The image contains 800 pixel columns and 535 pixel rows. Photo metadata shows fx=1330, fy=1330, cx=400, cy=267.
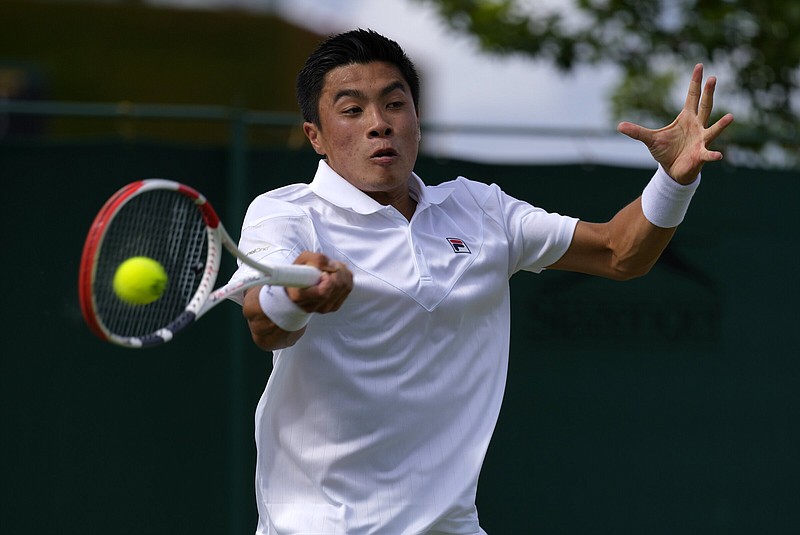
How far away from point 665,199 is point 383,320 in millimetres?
839

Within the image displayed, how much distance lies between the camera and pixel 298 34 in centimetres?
1716

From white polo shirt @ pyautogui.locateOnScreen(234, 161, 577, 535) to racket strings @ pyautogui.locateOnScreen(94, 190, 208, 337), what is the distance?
208 millimetres

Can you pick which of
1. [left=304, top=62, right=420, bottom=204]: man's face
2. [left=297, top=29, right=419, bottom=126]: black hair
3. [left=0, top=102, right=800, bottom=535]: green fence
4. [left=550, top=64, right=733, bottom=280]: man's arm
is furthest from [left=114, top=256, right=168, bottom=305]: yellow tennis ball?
[left=0, top=102, right=800, bottom=535]: green fence

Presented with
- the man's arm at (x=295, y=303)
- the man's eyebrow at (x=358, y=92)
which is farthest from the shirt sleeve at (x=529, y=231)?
the man's arm at (x=295, y=303)

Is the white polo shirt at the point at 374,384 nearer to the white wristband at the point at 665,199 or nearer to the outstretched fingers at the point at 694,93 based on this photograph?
the white wristband at the point at 665,199

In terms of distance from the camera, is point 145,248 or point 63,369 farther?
point 63,369

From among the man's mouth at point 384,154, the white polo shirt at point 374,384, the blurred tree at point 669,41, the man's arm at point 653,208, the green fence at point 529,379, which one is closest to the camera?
the white polo shirt at point 374,384

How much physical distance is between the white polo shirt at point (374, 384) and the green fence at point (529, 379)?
7.41 feet

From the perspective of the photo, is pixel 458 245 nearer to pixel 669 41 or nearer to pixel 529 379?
pixel 529 379

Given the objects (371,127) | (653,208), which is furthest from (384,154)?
(653,208)

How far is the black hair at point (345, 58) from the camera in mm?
3410

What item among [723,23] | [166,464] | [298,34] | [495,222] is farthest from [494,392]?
[298,34]

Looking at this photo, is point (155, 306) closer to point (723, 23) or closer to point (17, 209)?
point (17, 209)

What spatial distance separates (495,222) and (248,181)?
2341 mm
